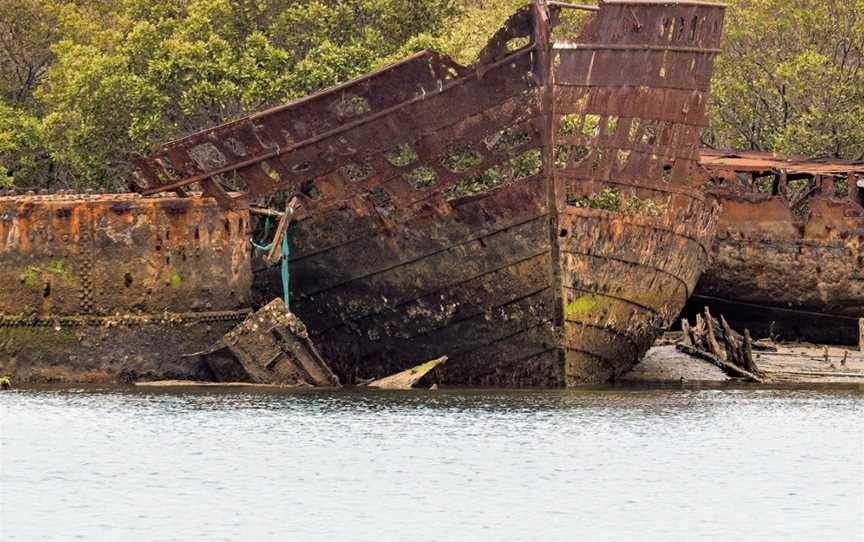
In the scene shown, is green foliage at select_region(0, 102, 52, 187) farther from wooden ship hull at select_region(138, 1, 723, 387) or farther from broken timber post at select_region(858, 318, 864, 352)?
broken timber post at select_region(858, 318, 864, 352)

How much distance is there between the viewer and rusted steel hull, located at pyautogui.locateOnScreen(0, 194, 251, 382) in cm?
2741

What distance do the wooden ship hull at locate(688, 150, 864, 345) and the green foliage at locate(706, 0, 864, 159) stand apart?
7691 mm

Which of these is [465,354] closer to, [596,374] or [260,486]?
[596,374]

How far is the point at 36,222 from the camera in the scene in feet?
90.4

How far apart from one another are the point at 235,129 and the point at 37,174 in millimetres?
20425

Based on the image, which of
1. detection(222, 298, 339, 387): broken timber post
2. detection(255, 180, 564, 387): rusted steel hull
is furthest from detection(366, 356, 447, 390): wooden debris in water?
detection(222, 298, 339, 387): broken timber post

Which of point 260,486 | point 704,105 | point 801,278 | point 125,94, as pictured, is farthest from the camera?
point 125,94

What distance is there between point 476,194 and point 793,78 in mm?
16088

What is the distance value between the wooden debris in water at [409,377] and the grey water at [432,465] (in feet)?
1.36

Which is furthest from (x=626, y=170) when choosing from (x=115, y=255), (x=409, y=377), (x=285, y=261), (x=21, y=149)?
(x=21, y=149)

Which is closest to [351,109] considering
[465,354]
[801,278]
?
[465,354]

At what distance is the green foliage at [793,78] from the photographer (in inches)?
1631

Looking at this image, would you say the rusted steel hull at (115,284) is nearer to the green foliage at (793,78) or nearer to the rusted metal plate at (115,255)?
the rusted metal plate at (115,255)

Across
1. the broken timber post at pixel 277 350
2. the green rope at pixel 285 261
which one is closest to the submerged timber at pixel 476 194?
the green rope at pixel 285 261
